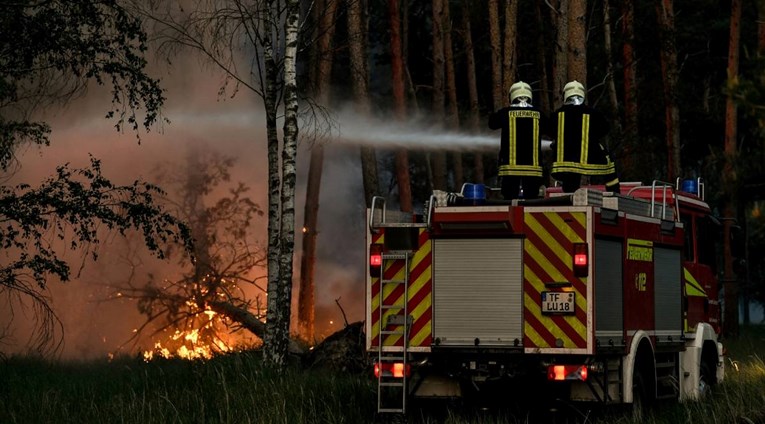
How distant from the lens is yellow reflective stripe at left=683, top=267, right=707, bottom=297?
12.1 m

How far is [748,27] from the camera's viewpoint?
3650cm

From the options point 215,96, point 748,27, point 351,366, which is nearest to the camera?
point 351,366

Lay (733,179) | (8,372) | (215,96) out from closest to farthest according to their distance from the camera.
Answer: (733,179) → (8,372) → (215,96)

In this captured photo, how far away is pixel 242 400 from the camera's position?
11.3 metres

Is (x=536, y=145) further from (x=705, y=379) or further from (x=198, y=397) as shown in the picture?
(x=198, y=397)

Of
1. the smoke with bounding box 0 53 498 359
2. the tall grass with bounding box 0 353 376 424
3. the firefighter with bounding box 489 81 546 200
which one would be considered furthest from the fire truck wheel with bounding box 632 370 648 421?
the smoke with bounding box 0 53 498 359

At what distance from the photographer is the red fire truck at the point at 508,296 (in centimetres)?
977

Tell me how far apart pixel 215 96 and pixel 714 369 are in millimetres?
14448

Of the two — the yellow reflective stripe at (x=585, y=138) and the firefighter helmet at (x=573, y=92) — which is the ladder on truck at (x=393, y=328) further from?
the firefighter helmet at (x=573, y=92)

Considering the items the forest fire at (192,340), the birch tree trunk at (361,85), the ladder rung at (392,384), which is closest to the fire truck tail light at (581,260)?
the ladder rung at (392,384)

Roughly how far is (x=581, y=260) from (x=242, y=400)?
3.51 meters

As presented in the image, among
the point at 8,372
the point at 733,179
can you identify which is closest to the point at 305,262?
the point at 8,372

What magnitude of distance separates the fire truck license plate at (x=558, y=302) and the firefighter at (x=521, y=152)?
1644 millimetres

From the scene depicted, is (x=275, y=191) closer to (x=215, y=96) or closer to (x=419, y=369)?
(x=419, y=369)
